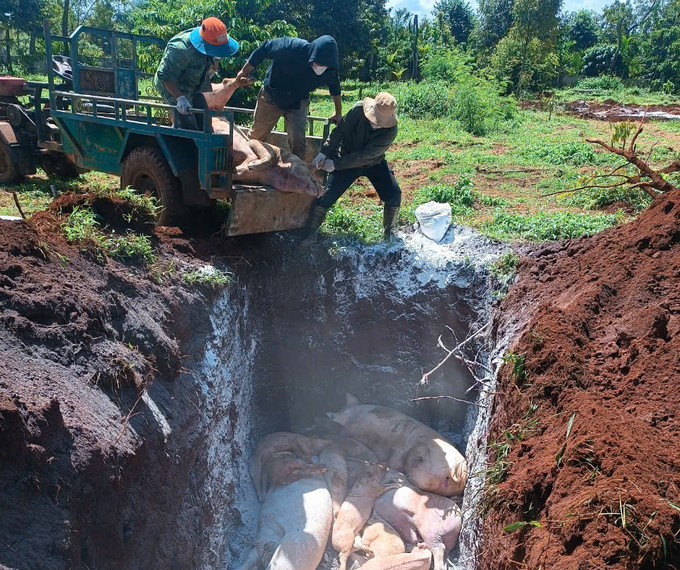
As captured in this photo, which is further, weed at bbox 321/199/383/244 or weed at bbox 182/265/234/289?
weed at bbox 321/199/383/244

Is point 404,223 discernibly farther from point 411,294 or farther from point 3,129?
point 3,129

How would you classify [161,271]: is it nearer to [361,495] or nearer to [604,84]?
[361,495]

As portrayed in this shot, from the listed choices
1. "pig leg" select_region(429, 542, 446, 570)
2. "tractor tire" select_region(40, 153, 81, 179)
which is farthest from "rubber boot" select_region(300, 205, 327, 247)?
"tractor tire" select_region(40, 153, 81, 179)

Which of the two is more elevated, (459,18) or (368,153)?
(459,18)

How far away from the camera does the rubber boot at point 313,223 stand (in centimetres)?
712

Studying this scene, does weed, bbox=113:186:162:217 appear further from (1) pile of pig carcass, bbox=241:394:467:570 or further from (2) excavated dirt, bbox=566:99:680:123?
(2) excavated dirt, bbox=566:99:680:123

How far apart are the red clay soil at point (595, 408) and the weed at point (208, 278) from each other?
9.40ft

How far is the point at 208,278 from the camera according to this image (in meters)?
5.99

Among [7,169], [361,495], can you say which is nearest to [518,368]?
[361,495]

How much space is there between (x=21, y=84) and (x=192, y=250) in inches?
254

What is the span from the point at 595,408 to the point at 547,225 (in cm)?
385

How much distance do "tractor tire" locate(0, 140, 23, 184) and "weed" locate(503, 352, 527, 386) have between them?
27.4 ft

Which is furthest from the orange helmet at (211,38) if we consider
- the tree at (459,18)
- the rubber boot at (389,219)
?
the tree at (459,18)

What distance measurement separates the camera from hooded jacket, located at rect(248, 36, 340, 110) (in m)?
6.68
